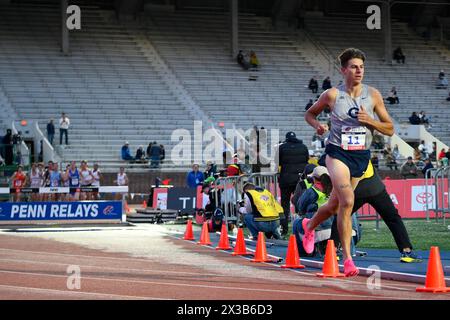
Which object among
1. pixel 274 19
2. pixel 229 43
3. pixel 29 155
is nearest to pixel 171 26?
pixel 229 43

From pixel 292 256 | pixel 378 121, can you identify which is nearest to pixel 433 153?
pixel 292 256

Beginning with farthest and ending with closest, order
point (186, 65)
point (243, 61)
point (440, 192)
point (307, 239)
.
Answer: point (243, 61)
point (186, 65)
point (440, 192)
point (307, 239)

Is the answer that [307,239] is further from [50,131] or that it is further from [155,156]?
[50,131]

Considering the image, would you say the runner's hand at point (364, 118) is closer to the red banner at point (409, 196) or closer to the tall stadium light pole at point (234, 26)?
the red banner at point (409, 196)

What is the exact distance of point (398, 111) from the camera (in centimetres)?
4784

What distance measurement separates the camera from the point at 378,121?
34.1ft

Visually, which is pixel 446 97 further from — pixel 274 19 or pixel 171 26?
pixel 171 26

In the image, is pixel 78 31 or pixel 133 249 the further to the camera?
pixel 78 31

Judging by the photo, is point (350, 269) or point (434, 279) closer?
point (434, 279)

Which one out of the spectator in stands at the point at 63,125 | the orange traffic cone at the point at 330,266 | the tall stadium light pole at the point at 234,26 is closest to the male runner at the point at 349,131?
the orange traffic cone at the point at 330,266

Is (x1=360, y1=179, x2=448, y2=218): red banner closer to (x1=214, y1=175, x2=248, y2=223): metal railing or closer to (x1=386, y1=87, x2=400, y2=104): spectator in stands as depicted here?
(x1=214, y1=175, x2=248, y2=223): metal railing

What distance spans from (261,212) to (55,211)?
1042cm
